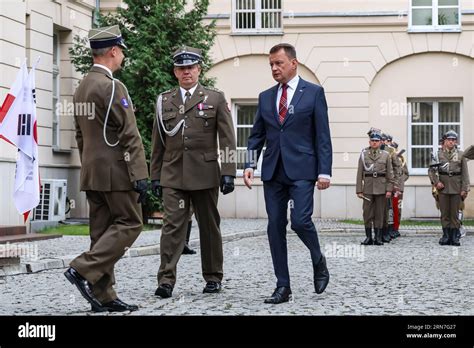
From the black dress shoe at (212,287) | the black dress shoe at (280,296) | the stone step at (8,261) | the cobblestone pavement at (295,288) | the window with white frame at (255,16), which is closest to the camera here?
the cobblestone pavement at (295,288)

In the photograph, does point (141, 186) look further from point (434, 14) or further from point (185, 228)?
point (434, 14)

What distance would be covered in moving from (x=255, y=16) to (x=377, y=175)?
10.1m

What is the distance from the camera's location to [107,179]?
25.5 feet

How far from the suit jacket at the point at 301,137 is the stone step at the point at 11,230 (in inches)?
323

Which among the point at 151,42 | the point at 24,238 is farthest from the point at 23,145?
the point at 151,42

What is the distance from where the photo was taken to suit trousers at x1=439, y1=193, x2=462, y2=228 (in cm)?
1745

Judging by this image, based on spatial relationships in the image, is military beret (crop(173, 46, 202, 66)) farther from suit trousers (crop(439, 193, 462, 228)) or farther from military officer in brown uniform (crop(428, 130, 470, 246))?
suit trousers (crop(439, 193, 462, 228))

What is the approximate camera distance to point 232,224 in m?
22.6

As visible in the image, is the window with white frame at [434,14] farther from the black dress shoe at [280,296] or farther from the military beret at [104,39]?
the military beret at [104,39]

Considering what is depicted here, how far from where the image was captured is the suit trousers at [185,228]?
29.6 ft

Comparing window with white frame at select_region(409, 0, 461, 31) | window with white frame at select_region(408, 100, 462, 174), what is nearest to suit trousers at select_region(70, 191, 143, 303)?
window with white frame at select_region(408, 100, 462, 174)

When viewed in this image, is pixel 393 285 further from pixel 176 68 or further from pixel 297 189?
pixel 176 68

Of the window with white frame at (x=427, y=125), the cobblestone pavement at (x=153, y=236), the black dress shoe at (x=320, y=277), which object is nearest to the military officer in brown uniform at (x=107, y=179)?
the black dress shoe at (x=320, y=277)

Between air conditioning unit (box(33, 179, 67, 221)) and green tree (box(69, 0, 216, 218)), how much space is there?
73.4 inches
